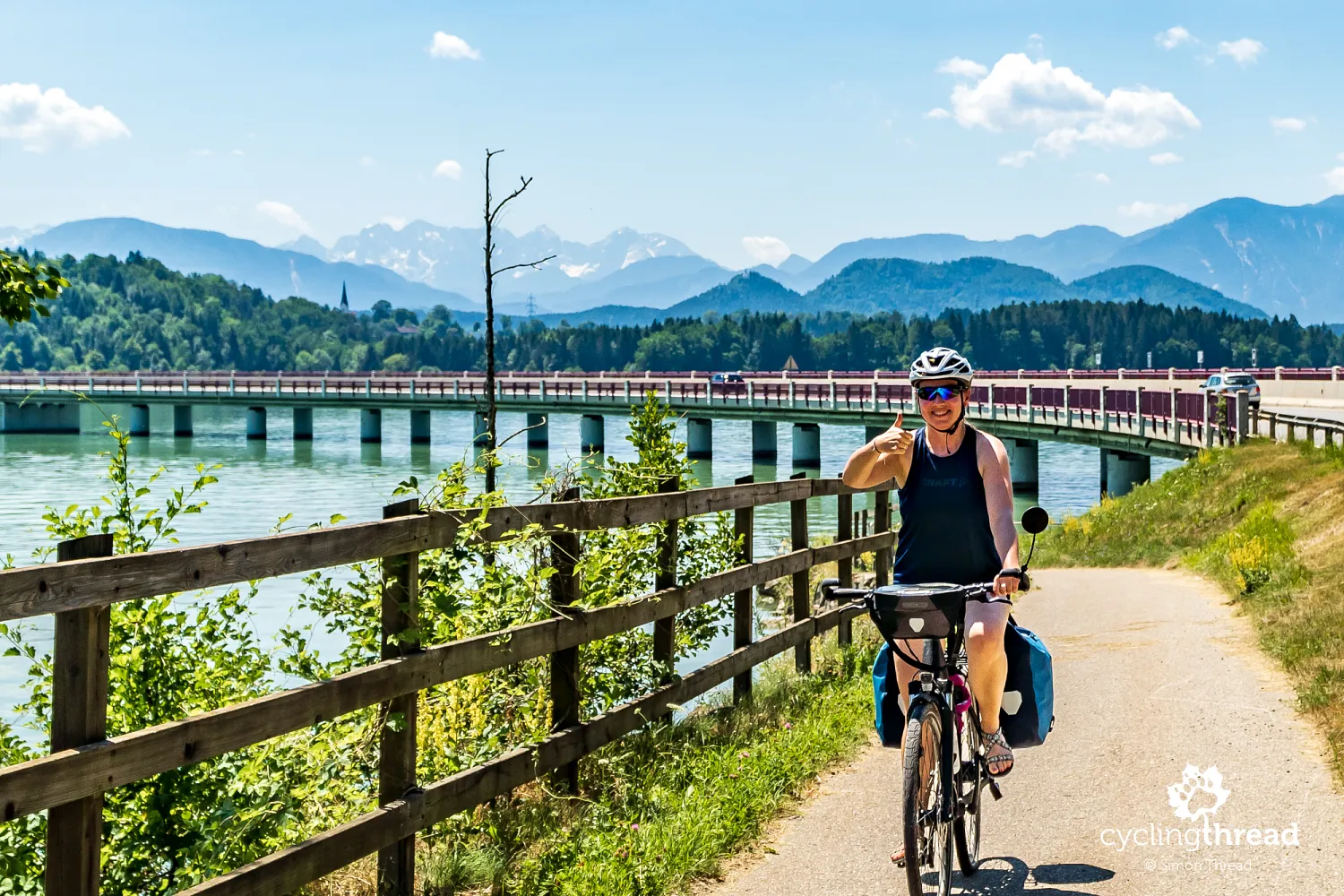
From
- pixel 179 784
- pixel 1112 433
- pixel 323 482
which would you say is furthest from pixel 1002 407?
pixel 179 784

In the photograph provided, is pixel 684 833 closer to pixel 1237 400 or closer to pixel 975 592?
pixel 975 592

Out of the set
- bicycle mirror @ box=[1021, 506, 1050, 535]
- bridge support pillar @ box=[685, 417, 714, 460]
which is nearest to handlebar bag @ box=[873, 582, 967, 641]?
bicycle mirror @ box=[1021, 506, 1050, 535]

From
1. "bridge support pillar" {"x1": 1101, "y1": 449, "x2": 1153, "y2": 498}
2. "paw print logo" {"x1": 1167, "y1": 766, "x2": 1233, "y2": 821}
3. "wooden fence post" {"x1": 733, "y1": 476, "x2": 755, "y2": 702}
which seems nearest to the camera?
"paw print logo" {"x1": 1167, "y1": 766, "x2": 1233, "y2": 821}

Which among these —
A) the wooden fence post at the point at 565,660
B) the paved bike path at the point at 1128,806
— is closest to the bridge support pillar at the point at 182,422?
the paved bike path at the point at 1128,806

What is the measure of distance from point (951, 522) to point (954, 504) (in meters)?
0.07

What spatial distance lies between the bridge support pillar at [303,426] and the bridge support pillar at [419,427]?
11.0 metres

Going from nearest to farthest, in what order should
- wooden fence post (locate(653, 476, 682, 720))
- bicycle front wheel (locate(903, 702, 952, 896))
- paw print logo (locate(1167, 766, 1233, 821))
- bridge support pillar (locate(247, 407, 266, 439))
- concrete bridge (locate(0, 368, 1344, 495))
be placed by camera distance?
bicycle front wheel (locate(903, 702, 952, 896)) < paw print logo (locate(1167, 766, 1233, 821)) < wooden fence post (locate(653, 476, 682, 720)) < concrete bridge (locate(0, 368, 1344, 495)) < bridge support pillar (locate(247, 407, 266, 439))

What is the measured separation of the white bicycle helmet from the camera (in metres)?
5.40

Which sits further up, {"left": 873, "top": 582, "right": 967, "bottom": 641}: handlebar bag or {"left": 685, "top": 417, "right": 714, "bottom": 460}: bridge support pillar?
{"left": 873, "top": 582, "right": 967, "bottom": 641}: handlebar bag

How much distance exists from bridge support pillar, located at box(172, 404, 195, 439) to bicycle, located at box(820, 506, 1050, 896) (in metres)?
109

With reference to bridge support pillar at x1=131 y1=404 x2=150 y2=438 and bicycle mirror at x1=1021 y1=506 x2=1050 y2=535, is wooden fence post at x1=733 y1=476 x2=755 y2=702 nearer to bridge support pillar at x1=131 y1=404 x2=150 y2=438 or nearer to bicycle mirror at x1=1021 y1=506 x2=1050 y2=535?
bicycle mirror at x1=1021 y1=506 x2=1050 y2=535

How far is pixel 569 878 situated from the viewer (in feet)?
18.4

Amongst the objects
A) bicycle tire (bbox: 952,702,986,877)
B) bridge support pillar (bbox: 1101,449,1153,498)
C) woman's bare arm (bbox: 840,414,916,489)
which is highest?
woman's bare arm (bbox: 840,414,916,489)

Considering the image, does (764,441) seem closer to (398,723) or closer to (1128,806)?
(1128,806)
